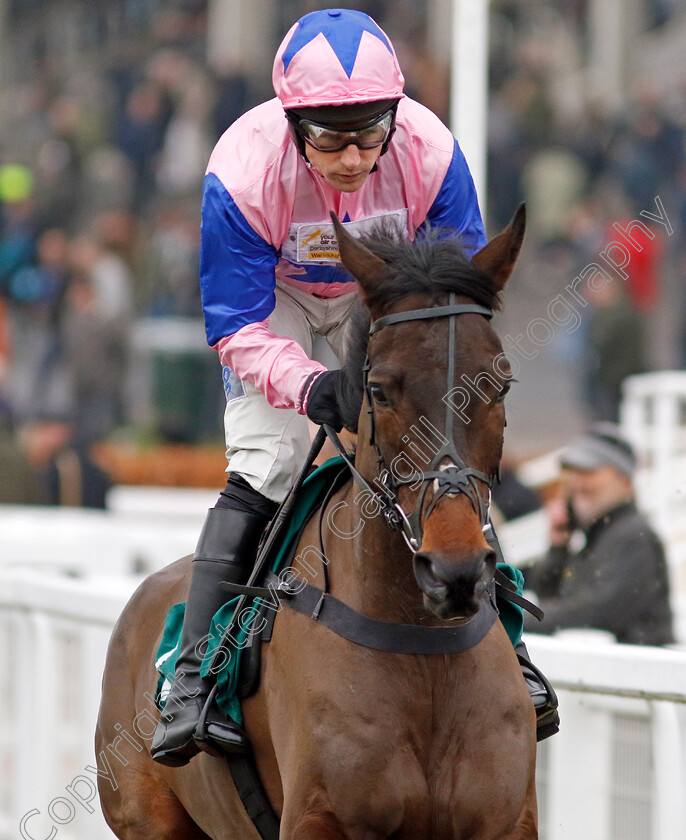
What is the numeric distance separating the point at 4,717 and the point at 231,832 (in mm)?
3422

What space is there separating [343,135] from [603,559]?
3581 millimetres

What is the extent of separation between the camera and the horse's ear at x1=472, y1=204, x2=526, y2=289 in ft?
12.0

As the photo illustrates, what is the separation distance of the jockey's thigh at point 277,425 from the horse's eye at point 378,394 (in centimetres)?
89

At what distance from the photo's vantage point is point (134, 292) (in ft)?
52.9

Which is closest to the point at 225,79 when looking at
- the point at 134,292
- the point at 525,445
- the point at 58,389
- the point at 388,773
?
the point at 134,292

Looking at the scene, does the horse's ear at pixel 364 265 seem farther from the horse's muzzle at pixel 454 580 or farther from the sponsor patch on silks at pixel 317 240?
the horse's muzzle at pixel 454 580

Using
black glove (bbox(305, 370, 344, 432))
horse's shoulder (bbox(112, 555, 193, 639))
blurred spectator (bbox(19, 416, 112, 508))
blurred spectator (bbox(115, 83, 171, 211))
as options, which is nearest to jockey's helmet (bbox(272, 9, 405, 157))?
black glove (bbox(305, 370, 344, 432))

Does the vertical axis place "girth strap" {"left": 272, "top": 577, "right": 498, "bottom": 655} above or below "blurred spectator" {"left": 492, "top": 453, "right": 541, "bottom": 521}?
above

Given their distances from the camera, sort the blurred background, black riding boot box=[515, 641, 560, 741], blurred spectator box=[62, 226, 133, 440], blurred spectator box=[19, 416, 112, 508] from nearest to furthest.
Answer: black riding boot box=[515, 641, 560, 741] → the blurred background → blurred spectator box=[19, 416, 112, 508] → blurred spectator box=[62, 226, 133, 440]

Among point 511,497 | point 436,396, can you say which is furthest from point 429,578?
point 511,497

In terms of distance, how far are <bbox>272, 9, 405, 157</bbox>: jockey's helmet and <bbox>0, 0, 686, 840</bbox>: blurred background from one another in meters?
1.91

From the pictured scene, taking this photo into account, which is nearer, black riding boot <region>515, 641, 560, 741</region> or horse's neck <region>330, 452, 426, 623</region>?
horse's neck <region>330, 452, 426, 623</region>

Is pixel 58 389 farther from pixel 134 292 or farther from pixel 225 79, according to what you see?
pixel 225 79

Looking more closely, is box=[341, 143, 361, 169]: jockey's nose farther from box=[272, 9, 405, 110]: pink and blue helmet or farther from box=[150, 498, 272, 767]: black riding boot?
box=[150, 498, 272, 767]: black riding boot
